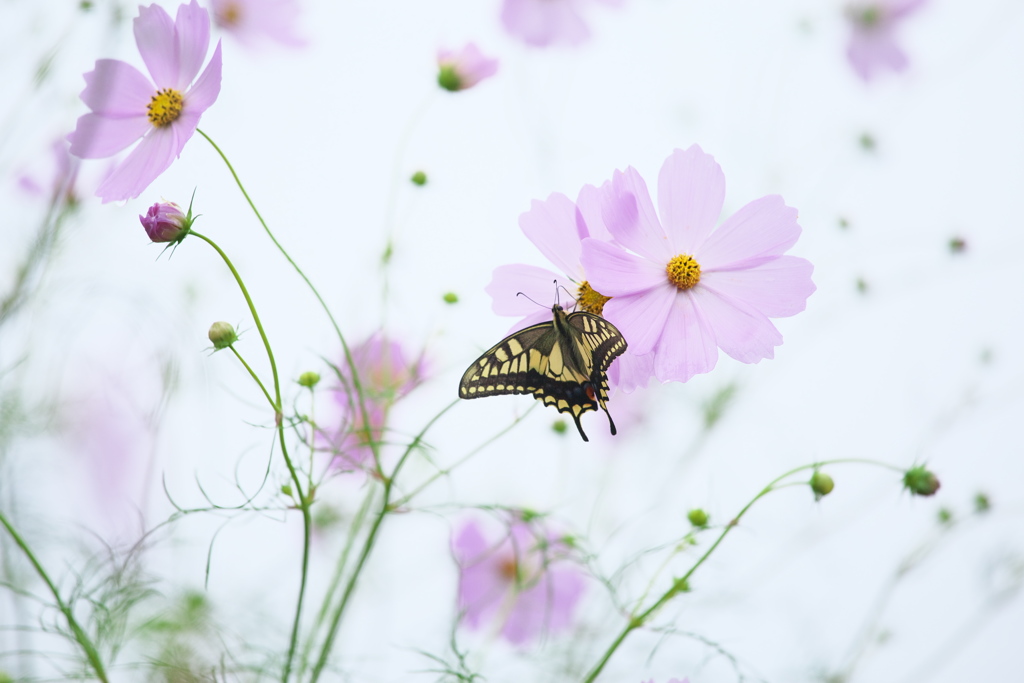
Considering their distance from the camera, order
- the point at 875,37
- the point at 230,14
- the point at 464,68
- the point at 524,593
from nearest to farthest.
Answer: the point at 464,68 < the point at 230,14 < the point at 524,593 < the point at 875,37

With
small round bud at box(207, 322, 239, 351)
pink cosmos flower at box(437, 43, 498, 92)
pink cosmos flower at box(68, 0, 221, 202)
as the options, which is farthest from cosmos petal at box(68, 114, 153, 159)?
pink cosmos flower at box(437, 43, 498, 92)

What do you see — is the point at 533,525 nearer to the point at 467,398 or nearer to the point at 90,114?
the point at 467,398

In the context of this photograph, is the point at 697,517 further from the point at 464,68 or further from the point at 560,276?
the point at 464,68

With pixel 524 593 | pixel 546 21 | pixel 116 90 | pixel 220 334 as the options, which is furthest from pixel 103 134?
pixel 524 593

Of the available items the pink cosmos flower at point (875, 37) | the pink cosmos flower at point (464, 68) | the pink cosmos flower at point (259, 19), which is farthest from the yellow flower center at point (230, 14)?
the pink cosmos flower at point (875, 37)

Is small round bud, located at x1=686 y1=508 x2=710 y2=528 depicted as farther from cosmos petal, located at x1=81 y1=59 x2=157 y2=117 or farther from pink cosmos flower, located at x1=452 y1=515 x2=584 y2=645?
cosmos petal, located at x1=81 y1=59 x2=157 y2=117

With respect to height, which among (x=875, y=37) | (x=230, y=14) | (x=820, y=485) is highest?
(x=875, y=37)

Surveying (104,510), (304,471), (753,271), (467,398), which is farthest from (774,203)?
(104,510)
